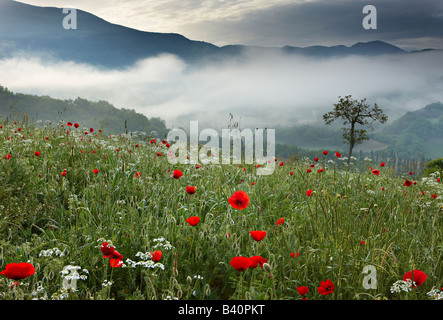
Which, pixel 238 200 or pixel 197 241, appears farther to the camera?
pixel 197 241

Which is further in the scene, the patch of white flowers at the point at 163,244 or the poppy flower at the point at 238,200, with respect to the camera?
the patch of white flowers at the point at 163,244

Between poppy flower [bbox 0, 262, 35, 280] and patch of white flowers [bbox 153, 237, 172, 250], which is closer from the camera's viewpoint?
poppy flower [bbox 0, 262, 35, 280]

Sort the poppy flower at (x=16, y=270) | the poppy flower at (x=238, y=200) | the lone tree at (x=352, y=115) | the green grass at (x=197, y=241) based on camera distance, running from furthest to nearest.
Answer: the lone tree at (x=352, y=115), the green grass at (x=197, y=241), the poppy flower at (x=238, y=200), the poppy flower at (x=16, y=270)

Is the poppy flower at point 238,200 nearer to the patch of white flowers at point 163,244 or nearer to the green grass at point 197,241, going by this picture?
the green grass at point 197,241

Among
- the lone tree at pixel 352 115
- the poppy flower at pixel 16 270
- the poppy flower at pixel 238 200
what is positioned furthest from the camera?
the lone tree at pixel 352 115

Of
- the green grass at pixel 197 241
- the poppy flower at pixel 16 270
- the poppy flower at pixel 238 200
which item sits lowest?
the green grass at pixel 197 241

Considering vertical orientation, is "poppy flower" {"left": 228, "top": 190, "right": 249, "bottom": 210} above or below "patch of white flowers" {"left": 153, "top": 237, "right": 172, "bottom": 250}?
above

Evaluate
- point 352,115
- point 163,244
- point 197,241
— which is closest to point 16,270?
point 163,244

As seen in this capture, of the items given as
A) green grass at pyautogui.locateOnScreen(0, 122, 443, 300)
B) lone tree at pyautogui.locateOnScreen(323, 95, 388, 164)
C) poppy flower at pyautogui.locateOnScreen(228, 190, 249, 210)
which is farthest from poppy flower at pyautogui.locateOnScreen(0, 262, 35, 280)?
lone tree at pyautogui.locateOnScreen(323, 95, 388, 164)

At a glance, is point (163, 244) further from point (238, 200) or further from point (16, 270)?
point (16, 270)

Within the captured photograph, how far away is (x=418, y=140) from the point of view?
512ft

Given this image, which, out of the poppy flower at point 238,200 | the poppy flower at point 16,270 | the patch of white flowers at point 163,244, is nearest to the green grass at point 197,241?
the patch of white flowers at point 163,244

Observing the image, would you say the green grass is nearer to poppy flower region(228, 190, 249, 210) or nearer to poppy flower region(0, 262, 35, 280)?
poppy flower region(0, 262, 35, 280)
